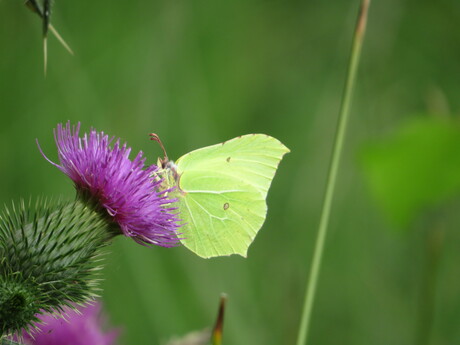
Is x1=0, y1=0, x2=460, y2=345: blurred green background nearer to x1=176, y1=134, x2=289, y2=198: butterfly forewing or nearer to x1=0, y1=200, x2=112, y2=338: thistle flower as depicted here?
x1=176, y1=134, x2=289, y2=198: butterfly forewing

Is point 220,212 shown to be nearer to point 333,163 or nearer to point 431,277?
point 333,163

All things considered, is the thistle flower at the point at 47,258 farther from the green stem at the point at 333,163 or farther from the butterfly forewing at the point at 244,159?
the green stem at the point at 333,163

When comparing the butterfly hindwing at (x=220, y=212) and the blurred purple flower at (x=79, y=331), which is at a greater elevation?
the butterfly hindwing at (x=220, y=212)

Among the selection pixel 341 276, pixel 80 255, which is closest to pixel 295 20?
pixel 341 276

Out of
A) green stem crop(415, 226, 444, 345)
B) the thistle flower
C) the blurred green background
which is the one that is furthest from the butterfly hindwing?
the blurred green background

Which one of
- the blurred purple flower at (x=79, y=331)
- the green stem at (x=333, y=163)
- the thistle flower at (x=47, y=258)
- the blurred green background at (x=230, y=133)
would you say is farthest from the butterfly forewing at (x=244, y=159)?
the blurred green background at (x=230, y=133)

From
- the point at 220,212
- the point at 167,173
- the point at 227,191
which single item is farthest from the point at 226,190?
the point at 167,173
